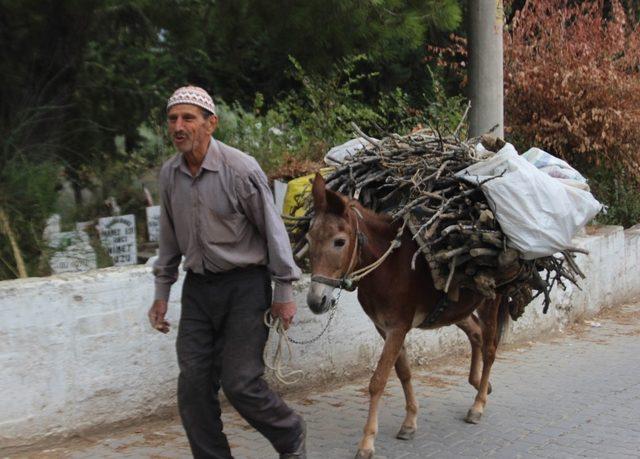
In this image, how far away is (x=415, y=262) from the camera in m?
5.48

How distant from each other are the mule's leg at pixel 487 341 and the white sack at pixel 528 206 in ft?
3.57

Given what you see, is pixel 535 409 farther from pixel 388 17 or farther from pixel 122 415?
pixel 388 17

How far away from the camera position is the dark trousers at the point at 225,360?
4.21 meters

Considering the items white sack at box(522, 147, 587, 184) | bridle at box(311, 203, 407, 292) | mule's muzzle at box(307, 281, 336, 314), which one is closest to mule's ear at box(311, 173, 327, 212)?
bridle at box(311, 203, 407, 292)

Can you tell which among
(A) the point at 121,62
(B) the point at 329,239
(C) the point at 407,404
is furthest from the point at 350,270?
(A) the point at 121,62

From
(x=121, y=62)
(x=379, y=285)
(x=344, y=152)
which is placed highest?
(x=121, y=62)

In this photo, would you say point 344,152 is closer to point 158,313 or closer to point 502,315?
point 502,315

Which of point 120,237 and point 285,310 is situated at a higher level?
point 120,237

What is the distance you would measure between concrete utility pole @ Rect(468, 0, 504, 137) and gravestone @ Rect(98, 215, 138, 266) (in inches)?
141

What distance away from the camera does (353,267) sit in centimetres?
510

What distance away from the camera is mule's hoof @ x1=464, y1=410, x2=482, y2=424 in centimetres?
616

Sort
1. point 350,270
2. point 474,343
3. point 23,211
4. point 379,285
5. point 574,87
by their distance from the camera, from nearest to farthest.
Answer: point 350,270 < point 379,285 < point 23,211 < point 474,343 < point 574,87

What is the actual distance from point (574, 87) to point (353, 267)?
22.4ft

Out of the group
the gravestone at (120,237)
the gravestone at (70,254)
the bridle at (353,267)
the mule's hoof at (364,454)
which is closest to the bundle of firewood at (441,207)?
the bridle at (353,267)
